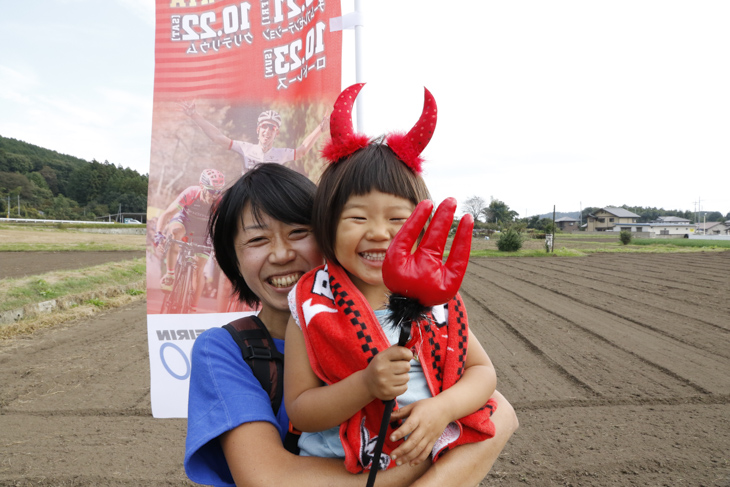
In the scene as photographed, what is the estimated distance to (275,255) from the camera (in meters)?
1.31

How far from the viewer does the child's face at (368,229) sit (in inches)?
44.2

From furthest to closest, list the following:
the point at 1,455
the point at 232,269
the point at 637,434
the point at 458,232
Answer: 1. the point at 637,434
2. the point at 1,455
3. the point at 232,269
4. the point at 458,232

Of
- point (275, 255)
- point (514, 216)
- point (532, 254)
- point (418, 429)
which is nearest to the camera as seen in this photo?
point (418, 429)

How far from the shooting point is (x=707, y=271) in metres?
16.2

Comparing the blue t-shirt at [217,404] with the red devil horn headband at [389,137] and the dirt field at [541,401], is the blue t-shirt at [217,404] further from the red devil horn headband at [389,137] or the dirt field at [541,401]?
the dirt field at [541,401]

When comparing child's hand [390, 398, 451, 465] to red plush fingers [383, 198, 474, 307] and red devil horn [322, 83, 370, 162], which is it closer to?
red plush fingers [383, 198, 474, 307]

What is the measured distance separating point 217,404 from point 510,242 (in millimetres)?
29042

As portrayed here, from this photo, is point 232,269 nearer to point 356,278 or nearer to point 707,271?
point 356,278

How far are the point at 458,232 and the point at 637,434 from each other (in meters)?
4.36

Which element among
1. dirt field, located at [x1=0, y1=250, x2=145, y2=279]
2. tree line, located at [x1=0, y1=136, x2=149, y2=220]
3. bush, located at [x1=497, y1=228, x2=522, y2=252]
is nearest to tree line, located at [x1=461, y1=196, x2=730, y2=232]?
bush, located at [x1=497, y1=228, x2=522, y2=252]

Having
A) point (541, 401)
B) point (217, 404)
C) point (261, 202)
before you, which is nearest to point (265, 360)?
point (217, 404)

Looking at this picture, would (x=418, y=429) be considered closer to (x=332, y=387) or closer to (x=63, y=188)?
(x=332, y=387)

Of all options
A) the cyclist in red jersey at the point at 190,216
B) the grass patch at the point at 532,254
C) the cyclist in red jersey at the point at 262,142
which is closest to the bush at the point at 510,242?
the grass patch at the point at 532,254

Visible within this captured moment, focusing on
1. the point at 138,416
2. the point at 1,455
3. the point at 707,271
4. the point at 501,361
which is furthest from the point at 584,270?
the point at 1,455
